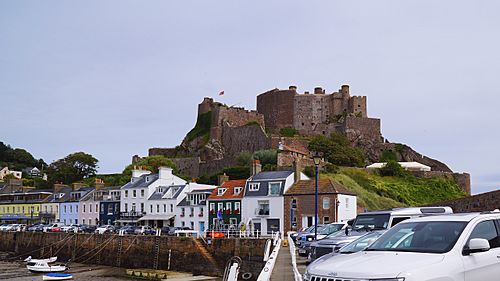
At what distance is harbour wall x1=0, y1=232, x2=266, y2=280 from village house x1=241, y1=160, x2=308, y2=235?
9.47 meters

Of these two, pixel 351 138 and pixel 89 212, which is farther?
pixel 351 138

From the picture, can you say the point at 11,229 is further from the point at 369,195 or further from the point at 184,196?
the point at 369,195

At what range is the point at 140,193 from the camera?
58.4 meters

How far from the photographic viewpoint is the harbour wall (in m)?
33.0

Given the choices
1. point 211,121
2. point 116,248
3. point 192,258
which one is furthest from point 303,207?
point 211,121

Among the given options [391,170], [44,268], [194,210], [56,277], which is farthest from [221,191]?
[391,170]

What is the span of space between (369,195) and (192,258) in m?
27.0

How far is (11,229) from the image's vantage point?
2267 inches

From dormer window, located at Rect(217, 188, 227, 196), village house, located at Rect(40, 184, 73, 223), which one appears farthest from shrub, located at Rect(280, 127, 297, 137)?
dormer window, located at Rect(217, 188, 227, 196)

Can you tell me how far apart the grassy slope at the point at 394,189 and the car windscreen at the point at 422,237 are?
43.9 metres

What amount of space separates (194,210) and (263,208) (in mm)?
8232

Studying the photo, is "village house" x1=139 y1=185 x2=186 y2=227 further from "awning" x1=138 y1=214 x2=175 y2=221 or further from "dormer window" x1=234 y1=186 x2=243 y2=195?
"dormer window" x1=234 y1=186 x2=243 y2=195

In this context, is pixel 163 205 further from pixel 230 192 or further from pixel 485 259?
pixel 485 259

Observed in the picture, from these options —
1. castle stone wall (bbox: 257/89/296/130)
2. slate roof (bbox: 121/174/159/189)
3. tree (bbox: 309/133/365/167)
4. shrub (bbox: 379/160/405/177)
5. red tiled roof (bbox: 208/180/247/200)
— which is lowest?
red tiled roof (bbox: 208/180/247/200)
